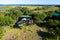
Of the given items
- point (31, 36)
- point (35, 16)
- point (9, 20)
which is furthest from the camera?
point (35, 16)

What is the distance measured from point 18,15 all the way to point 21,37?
3155 millimetres

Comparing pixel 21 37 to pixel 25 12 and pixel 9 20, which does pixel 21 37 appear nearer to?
pixel 9 20

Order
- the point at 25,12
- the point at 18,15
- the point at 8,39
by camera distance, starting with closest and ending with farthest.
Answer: the point at 8,39 < the point at 18,15 < the point at 25,12

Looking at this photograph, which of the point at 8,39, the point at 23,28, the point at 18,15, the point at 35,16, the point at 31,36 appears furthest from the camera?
the point at 18,15

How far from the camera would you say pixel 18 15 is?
8789mm

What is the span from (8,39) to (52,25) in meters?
2.43

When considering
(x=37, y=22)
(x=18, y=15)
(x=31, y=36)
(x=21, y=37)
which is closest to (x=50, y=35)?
(x=31, y=36)

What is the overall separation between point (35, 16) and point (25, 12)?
1676 millimetres

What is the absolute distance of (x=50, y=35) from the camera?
5855 mm

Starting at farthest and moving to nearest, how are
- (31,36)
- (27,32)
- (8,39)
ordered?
(27,32), (31,36), (8,39)

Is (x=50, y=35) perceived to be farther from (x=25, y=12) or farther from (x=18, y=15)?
(x=25, y=12)

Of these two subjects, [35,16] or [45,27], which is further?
[35,16]

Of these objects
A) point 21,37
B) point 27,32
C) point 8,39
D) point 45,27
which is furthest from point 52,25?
point 8,39

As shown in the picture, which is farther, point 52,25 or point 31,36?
point 52,25
